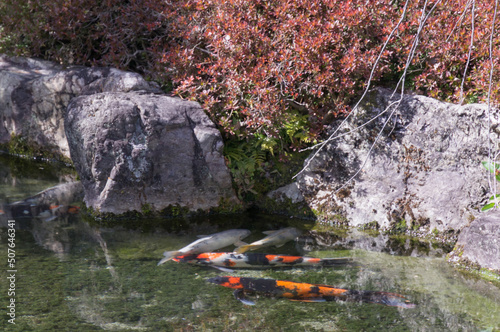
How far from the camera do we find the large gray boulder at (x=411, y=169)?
5.80m

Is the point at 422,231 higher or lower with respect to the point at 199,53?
lower

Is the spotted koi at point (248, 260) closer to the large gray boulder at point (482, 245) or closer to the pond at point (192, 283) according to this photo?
the pond at point (192, 283)

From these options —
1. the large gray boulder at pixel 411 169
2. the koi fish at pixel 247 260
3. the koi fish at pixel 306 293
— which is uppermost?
the large gray boulder at pixel 411 169

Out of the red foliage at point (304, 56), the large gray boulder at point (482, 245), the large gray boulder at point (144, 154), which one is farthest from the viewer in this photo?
the large gray boulder at point (144, 154)

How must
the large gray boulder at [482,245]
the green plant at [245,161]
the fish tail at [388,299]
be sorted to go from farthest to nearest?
the green plant at [245,161]
the large gray boulder at [482,245]
the fish tail at [388,299]

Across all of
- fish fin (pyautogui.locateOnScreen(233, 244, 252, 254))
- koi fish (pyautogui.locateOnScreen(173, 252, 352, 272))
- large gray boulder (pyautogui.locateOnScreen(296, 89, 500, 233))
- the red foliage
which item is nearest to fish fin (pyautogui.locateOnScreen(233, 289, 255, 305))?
koi fish (pyautogui.locateOnScreen(173, 252, 352, 272))

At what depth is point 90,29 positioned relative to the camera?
8789mm

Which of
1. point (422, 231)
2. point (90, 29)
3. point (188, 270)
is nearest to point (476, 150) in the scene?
point (422, 231)

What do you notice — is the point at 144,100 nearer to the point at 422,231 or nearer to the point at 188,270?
the point at 188,270

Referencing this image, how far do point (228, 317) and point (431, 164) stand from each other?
3580 millimetres

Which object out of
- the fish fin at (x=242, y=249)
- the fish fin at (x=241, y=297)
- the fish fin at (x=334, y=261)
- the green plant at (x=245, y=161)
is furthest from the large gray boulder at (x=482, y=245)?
the green plant at (x=245, y=161)

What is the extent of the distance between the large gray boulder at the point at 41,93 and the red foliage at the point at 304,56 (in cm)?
141

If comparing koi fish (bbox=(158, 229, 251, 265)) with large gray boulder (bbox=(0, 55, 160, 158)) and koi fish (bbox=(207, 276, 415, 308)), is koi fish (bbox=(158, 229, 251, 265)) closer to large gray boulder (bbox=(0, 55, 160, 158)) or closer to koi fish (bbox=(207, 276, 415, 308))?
koi fish (bbox=(207, 276, 415, 308))

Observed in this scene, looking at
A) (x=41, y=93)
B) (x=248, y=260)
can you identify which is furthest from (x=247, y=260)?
(x=41, y=93)
